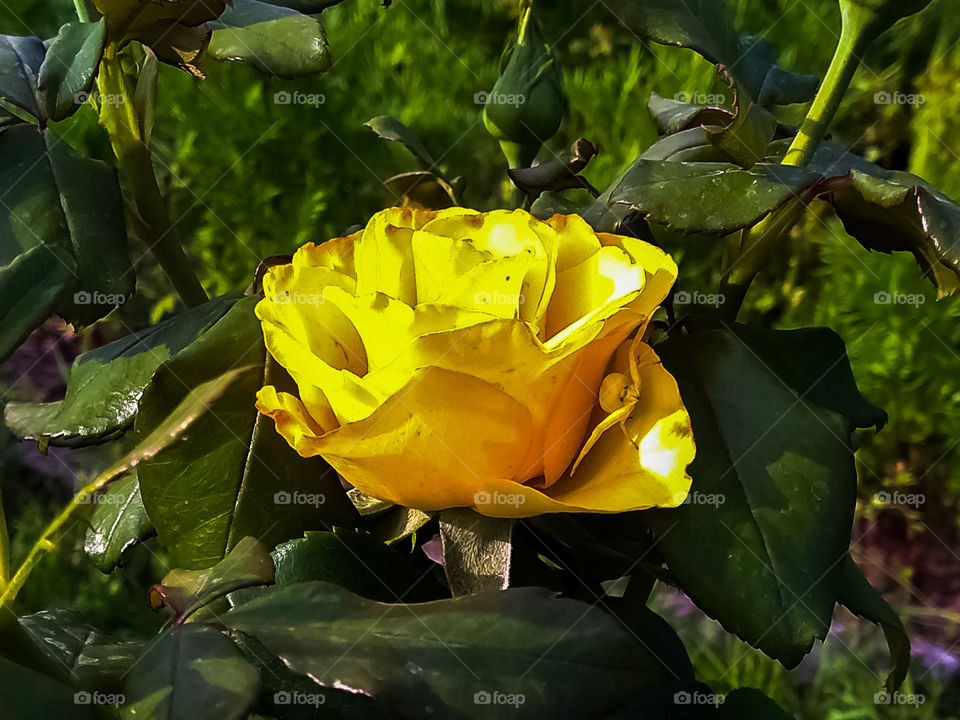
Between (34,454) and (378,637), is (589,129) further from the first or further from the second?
(378,637)

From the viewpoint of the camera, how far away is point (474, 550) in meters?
0.25

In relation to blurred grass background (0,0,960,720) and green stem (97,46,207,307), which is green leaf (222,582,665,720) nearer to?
green stem (97,46,207,307)

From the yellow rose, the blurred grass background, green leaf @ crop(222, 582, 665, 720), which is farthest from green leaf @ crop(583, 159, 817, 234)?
the blurred grass background

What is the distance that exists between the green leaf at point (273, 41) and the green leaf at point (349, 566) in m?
0.17

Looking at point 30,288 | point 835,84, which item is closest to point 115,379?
point 30,288

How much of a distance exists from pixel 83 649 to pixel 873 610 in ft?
0.86

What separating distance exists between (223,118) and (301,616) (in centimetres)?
77

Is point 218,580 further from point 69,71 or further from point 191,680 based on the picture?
point 69,71

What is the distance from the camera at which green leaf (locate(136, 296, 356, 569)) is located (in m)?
0.28

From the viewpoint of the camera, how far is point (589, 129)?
96 cm

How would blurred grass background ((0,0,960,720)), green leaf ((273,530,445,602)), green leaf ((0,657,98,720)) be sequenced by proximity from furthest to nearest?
blurred grass background ((0,0,960,720))
green leaf ((273,530,445,602))
green leaf ((0,657,98,720))

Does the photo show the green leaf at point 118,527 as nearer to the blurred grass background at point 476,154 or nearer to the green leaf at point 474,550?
the green leaf at point 474,550

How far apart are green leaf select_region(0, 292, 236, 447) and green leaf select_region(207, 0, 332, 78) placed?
9 cm

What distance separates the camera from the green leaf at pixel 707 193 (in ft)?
0.81
